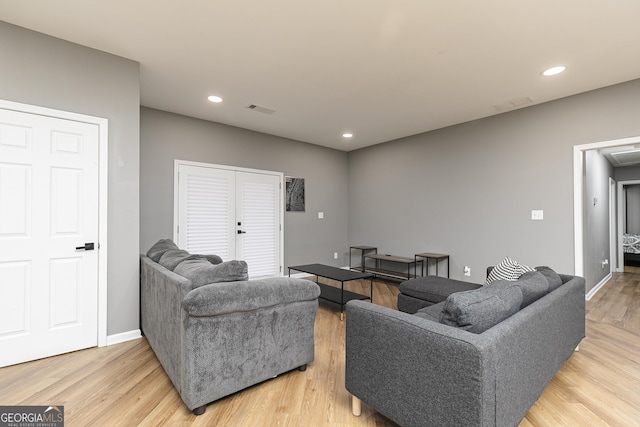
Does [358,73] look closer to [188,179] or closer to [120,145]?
[120,145]

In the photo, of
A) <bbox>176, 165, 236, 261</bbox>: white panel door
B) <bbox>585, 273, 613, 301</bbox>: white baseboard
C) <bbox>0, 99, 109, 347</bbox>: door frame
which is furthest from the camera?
<bbox>176, 165, 236, 261</bbox>: white panel door

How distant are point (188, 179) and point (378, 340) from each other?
378 centimetres

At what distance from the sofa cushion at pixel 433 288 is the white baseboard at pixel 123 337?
272cm

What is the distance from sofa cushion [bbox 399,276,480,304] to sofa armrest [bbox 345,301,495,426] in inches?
64.3

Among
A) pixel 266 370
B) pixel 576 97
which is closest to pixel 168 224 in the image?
pixel 266 370

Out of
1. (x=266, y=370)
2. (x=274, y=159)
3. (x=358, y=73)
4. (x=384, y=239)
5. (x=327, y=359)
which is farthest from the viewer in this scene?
(x=384, y=239)

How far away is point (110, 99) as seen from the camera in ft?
9.03

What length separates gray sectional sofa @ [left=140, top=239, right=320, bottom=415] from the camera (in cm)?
172

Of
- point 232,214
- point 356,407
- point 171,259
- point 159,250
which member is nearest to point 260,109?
point 232,214

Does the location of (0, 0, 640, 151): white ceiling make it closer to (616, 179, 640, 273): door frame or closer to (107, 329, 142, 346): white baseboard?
(107, 329, 142, 346): white baseboard

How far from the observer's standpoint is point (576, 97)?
3.55m

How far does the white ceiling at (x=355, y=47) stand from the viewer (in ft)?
6.99

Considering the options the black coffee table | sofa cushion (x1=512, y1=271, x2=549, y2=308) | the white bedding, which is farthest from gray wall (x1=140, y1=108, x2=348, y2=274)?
the white bedding

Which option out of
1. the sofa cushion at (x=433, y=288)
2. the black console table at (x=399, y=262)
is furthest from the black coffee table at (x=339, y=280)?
the black console table at (x=399, y=262)
